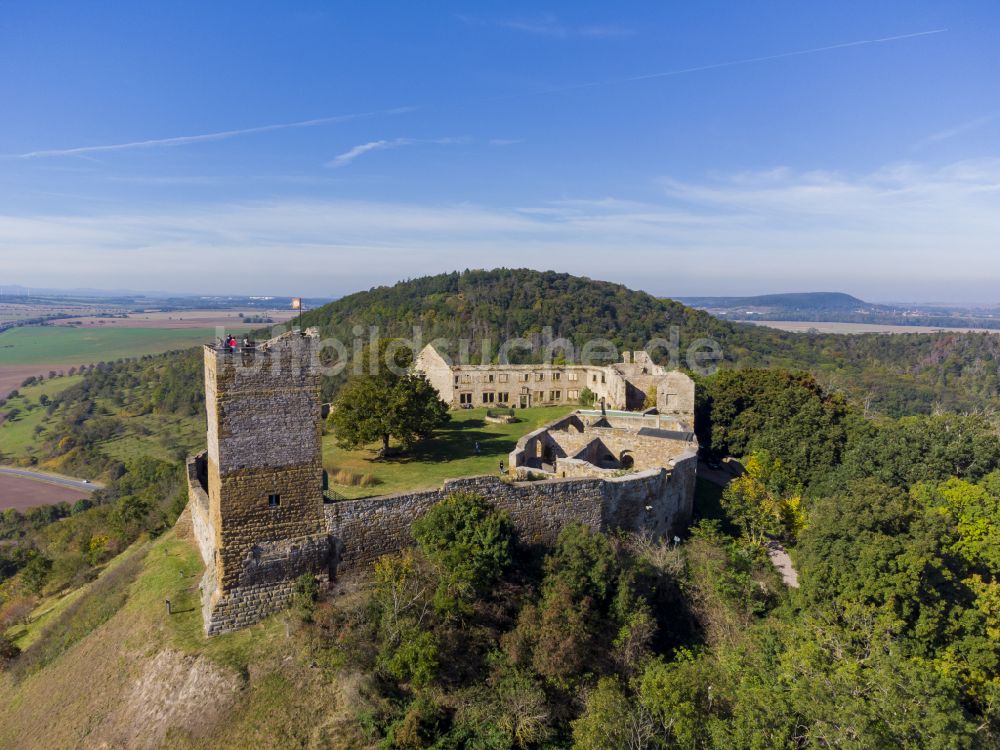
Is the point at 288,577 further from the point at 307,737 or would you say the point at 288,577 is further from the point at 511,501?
the point at 511,501

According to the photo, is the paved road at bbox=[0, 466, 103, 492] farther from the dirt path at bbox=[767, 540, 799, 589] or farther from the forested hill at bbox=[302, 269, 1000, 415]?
the dirt path at bbox=[767, 540, 799, 589]

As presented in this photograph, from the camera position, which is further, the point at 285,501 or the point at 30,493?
the point at 30,493

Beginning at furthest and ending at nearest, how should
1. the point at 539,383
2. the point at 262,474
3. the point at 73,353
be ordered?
the point at 73,353 < the point at 539,383 < the point at 262,474

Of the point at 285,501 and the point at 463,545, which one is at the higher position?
the point at 285,501

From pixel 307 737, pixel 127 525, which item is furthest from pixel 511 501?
pixel 127 525

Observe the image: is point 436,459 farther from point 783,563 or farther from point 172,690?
point 172,690

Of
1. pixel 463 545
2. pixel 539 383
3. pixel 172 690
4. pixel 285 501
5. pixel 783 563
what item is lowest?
pixel 783 563

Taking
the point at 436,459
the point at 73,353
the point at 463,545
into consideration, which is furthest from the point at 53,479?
the point at 73,353

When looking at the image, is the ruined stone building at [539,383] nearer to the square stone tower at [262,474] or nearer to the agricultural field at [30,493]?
the square stone tower at [262,474]

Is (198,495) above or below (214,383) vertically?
below
